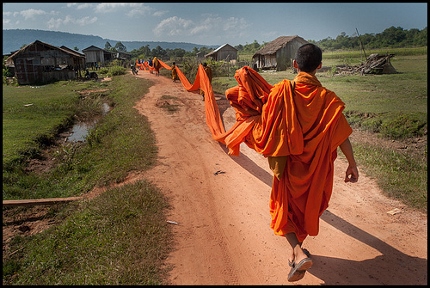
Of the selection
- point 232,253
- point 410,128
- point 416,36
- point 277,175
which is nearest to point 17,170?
point 232,253

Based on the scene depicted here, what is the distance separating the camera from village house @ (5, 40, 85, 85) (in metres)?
26.2

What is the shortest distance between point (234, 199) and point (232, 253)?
136 cm

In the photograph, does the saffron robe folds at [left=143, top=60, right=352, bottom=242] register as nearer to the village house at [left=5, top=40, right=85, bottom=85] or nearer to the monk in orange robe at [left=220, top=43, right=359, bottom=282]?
the monk in orange robe at [left=220, top=43, right=359, bottom=282]

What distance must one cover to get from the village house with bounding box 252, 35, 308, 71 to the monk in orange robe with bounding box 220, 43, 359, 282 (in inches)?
508

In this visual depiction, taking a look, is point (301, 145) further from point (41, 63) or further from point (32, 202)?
point (41, 63)

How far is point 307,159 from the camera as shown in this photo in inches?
120

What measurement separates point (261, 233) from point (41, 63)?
2862 centimetres

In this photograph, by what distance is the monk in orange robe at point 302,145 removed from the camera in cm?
295

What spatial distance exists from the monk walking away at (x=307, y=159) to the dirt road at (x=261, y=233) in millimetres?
588

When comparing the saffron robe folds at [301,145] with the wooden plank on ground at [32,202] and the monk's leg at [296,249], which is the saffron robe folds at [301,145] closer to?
the monk's leg at [296,249]

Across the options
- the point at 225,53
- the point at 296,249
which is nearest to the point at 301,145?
the point at 296,249

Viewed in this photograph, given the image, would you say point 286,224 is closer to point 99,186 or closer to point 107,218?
point 107,218

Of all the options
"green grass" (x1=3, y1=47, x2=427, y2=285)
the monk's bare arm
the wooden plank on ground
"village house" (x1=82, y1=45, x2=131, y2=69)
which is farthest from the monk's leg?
"village house" (x1=82, y1=45, x2=131, y2=69)

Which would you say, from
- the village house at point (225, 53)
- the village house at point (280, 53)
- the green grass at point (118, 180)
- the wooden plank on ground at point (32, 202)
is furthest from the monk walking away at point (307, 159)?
the village house at point (225, 53)
